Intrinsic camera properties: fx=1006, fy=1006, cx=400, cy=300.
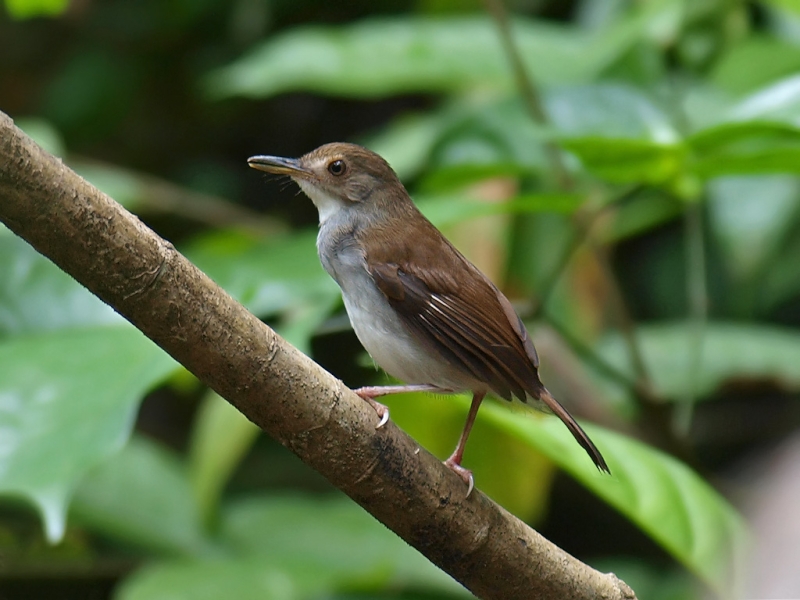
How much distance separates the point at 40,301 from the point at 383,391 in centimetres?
168

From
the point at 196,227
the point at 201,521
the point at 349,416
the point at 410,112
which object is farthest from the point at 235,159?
the point at 349,416

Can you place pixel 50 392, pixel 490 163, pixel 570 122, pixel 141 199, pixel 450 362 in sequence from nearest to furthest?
pixel 450 362
pixel 50 392
pixel 490 163
pixel 570 122
pixel 141 199

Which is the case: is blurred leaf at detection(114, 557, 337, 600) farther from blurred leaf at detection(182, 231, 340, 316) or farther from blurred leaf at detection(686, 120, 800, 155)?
blurred leaf at detection(686, 120, 800, 155)

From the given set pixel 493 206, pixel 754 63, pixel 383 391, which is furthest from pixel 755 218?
pixel 383 391

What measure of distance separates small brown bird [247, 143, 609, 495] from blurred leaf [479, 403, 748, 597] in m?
0.21

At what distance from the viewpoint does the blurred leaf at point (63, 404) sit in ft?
7.36

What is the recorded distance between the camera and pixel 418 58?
4422mm

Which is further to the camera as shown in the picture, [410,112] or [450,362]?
[410,112]

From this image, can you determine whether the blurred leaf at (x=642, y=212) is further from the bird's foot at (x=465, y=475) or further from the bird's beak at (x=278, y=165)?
the bird's foot at (x=465, y=475)

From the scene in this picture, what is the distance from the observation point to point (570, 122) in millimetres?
3686

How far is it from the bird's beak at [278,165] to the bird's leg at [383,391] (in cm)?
76

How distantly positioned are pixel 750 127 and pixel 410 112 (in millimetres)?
4184

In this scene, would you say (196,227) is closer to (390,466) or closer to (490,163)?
(490,163)

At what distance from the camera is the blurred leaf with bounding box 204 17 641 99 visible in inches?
171
